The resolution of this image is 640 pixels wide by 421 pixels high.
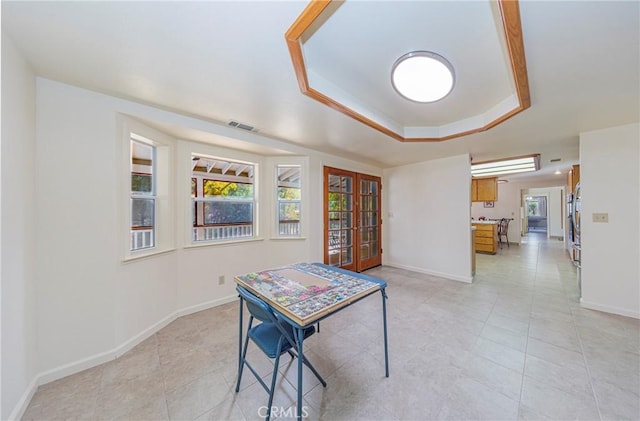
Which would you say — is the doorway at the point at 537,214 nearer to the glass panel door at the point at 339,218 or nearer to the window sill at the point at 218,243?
the glass panel door at the point at 339,218

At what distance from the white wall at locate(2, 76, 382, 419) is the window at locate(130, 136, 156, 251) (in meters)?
0.30

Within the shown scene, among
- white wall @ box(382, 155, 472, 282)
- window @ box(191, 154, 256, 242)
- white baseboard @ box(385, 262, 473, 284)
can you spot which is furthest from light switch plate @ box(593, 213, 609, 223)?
window @ box(191, 154, 256, 242)

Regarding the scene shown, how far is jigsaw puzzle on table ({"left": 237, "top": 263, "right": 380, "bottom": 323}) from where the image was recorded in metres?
1.30

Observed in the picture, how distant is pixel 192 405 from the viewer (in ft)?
4.77

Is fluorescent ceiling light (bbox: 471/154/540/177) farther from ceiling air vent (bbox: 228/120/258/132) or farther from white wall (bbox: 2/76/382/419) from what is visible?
white wall (bbox: 2/76/382/419)

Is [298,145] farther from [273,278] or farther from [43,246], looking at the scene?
[43,246]

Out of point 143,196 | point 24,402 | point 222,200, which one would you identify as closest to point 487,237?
point 222,200

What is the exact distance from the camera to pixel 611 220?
2660 millimetres

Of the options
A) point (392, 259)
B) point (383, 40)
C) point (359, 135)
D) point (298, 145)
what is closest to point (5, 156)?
point (383, 40)

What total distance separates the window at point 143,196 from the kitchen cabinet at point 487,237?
7.37m

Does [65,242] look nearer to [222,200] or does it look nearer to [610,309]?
[222,200]

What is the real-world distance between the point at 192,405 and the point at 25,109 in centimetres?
225

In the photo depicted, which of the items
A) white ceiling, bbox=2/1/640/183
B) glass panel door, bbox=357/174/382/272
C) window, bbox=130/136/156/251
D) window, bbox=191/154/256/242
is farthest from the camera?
glass panel door, bbox=357/174/382/272

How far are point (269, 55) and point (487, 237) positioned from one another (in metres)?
7.28
